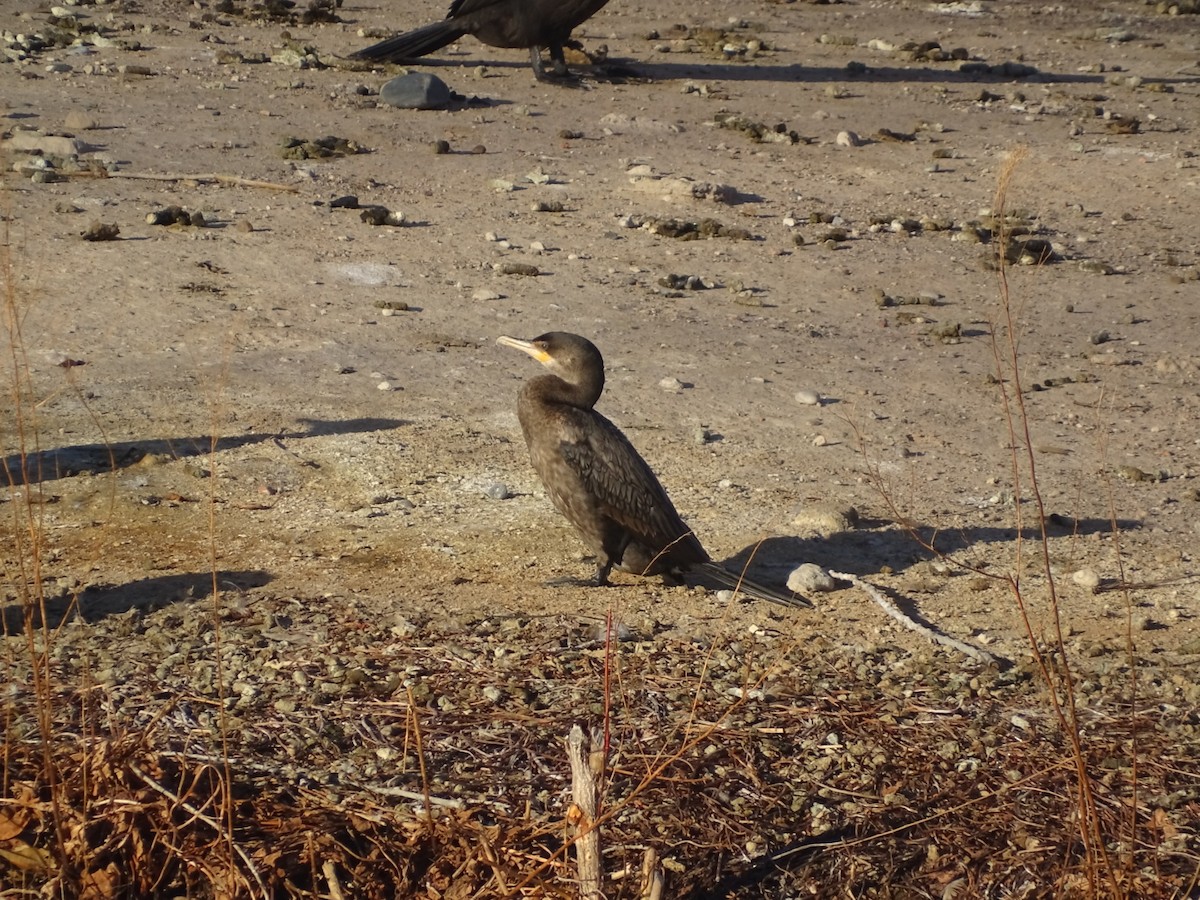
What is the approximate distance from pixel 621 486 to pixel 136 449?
216cm

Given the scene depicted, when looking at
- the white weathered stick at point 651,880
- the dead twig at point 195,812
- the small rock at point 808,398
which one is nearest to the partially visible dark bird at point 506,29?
the small rock at point 808,398

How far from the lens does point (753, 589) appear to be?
17.5ft

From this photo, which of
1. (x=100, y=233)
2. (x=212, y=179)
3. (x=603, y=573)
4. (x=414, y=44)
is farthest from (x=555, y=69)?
(x=603, y=573)

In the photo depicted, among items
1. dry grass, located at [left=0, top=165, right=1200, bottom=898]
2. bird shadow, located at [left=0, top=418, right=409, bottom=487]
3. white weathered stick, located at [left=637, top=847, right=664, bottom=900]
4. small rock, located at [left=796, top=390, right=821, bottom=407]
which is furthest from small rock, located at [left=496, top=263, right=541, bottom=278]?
white weathered stick, located at [left=637, top=847, right=664, bottom=900]

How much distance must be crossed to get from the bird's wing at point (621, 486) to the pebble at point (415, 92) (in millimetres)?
7800

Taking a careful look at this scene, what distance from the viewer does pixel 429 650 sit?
465cm

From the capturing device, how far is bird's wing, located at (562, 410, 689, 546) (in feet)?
17.9

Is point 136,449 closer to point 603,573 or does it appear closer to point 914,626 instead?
point 603,573

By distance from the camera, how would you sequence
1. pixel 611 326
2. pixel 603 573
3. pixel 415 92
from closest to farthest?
pixel 603 573
pixel 611 326
pixel 415 92

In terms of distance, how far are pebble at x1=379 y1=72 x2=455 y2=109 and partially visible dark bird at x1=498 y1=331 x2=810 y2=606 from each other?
7.52m

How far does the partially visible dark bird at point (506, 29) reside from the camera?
13.7 metres

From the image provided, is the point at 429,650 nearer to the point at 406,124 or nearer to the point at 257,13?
the point at 406,124

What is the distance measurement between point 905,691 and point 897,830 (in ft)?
2.53

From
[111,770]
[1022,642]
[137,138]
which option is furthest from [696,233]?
[111,770]
